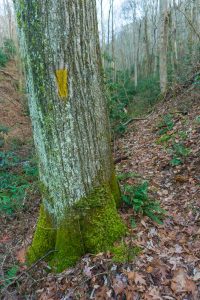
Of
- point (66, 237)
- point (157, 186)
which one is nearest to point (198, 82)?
point (157, 186)

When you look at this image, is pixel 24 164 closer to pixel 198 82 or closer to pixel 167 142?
pixel 167 142

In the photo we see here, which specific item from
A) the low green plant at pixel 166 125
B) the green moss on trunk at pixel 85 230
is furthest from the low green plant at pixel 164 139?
the green moss on trunk at pixel 85 230

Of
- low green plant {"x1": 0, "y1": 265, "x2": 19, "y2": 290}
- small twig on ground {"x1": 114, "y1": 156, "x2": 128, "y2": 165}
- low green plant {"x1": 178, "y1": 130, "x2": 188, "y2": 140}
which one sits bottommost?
low green plant {"x1": 0, "y1": 265, "x2": 19, "y2": 290}

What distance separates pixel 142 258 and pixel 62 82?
193cm

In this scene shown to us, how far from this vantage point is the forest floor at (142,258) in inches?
95.7

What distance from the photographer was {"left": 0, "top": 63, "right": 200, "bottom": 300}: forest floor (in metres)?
2.43

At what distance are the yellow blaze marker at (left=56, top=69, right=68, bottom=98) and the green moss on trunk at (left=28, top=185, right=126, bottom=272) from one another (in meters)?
1.06

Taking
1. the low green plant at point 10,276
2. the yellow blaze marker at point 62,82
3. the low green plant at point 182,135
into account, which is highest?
the yellow blaze marker at point 62,82

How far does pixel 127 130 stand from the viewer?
9023 millimetres

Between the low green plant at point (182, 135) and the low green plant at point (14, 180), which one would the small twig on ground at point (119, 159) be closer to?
the low green plant at point (182, 135)

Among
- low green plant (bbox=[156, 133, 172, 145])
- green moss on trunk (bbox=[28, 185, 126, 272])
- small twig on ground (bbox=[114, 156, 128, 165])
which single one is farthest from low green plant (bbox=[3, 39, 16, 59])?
green moss on trunk (bbox=[28, 185, 126, 272])

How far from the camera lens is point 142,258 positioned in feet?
8.73

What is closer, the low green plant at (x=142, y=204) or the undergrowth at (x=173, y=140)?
the low green plant at (x=142, y=204)

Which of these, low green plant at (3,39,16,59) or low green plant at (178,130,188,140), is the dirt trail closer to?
low green plant at (178,130,188,140)
